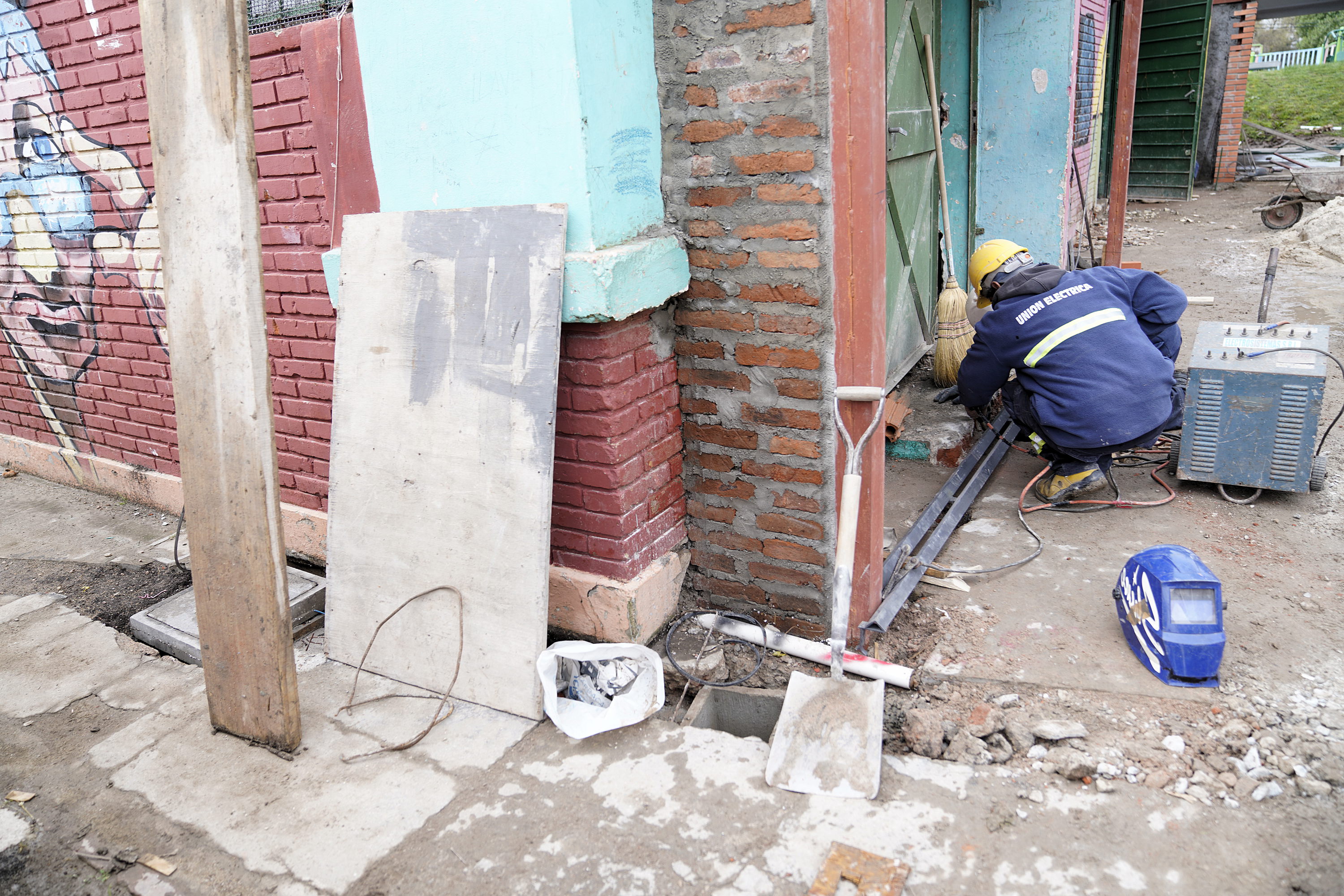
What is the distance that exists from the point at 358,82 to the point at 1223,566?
3.87 m

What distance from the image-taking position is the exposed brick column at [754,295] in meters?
2.65

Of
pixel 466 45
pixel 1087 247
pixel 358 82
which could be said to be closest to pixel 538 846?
pixel 466 45

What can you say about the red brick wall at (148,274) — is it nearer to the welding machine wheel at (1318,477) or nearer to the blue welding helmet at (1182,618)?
the blue welding helmet at (1182,618)

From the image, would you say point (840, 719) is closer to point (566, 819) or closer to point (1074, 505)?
point (566, 819)

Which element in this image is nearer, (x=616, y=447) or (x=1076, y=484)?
(x=616, y=447)

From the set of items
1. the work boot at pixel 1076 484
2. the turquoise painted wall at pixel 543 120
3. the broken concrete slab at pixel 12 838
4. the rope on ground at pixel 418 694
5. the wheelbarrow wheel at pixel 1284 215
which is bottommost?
the broken concrete slab at pixel 12 838

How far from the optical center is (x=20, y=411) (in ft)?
17.8

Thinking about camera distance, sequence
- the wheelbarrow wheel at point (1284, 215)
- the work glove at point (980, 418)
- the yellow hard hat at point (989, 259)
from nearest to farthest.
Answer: the yellow hard hat at point (989, 259), the work glove at point (980, 418), the wheelbarrow wheel at point (1284, 215)

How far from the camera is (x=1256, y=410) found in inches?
145

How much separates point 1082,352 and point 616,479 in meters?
2.33

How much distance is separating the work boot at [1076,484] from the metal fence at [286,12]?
375 centimetres

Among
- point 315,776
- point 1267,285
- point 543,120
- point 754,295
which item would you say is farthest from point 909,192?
point 315,776

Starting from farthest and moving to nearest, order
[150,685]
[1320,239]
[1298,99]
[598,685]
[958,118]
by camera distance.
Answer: [1298,99]
[1320,239]
[958,118]
[150,685]
[598,685]

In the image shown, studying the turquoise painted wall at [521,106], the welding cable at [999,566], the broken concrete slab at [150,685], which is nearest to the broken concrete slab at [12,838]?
the broken concrete slab at [150,685]
